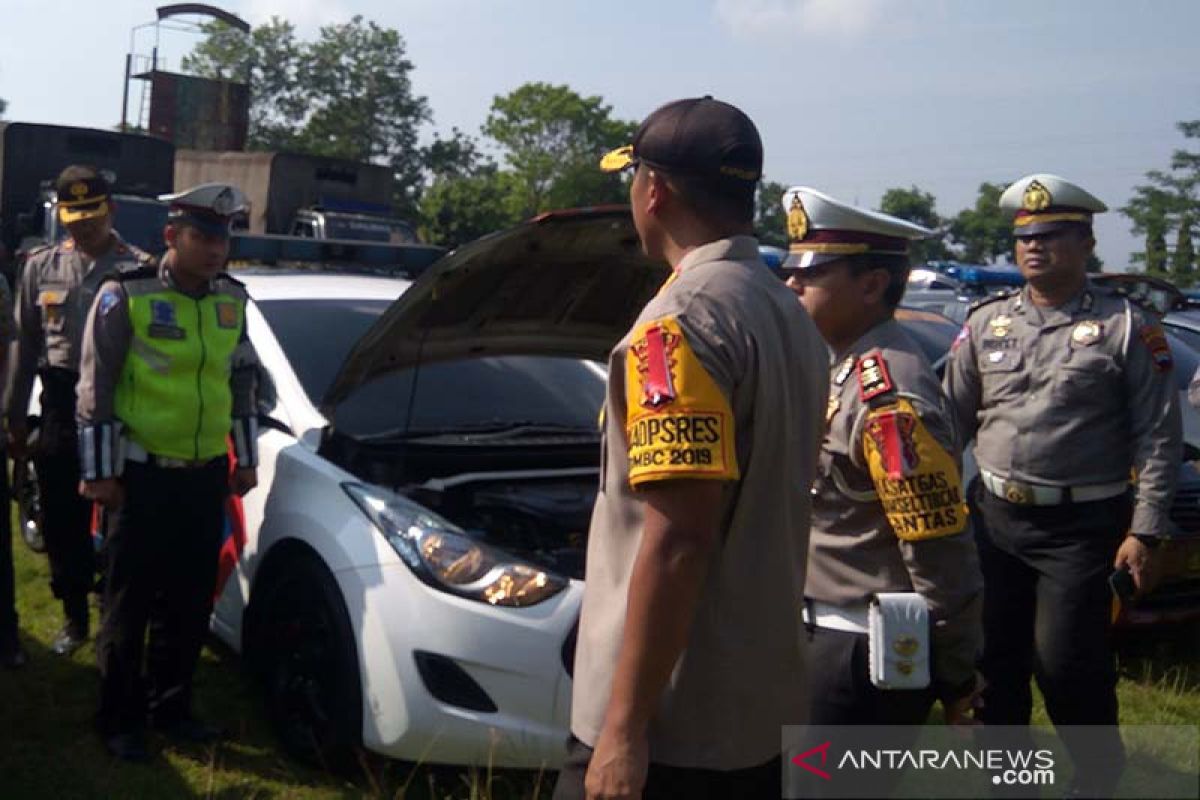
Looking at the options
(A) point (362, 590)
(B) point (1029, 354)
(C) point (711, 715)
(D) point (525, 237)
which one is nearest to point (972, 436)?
(B) point (1029, 354)

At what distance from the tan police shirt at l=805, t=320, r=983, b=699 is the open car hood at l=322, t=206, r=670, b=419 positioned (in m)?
1.11

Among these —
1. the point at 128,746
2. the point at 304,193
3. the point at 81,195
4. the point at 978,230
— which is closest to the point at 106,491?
the point at 128,746

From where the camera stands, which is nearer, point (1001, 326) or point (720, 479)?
point (720, 479)

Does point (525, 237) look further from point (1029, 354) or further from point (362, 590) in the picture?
point (1029, 354)

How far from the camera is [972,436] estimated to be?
394 centimetres

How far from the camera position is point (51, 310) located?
16.1ft

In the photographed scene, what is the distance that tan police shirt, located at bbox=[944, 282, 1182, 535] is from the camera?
348 centimetres

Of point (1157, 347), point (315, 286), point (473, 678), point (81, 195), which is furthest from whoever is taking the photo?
point (315, 286)

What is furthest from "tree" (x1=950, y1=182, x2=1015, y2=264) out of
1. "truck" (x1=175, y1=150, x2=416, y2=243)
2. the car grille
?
the car grille

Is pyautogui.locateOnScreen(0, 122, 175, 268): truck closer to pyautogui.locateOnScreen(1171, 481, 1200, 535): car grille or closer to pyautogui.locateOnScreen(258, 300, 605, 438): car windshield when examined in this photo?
pyautogui.locateOnScreen(258, 300, 605, 438): car windshield

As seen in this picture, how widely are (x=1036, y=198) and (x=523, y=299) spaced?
1643 millimetres

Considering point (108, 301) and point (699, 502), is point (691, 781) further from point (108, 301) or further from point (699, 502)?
point (108, 301)

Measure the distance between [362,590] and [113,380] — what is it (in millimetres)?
1100

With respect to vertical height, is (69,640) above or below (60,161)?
below
